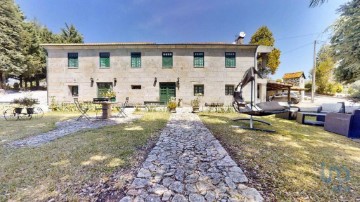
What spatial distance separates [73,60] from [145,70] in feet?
21.0

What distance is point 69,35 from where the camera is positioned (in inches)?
1166

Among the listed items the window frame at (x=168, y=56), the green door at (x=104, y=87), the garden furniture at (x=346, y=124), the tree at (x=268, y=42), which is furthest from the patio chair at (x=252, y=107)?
the tree at (x=268, y=42)

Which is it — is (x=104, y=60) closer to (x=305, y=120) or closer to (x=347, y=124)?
(x=305, y=120)

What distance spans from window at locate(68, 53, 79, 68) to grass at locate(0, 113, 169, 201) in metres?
12.2

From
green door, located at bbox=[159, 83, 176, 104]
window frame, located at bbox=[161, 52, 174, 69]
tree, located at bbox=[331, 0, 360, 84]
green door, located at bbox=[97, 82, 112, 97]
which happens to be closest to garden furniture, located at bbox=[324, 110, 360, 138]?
tree, located at bbox=[331, 0, 360, 84]

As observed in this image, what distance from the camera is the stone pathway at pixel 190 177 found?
2020mm

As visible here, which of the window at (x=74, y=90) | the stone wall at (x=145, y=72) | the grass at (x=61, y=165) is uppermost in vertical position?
the stone wall at (x=145, y=72)

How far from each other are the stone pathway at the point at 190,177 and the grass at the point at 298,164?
28cm

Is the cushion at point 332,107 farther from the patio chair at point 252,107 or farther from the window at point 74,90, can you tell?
the window at point 74,90

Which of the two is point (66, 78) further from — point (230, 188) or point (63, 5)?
point (230, 188)

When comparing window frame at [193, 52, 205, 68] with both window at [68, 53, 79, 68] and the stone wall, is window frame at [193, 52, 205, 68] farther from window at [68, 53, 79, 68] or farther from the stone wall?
window at [68, 53, 79, 68]

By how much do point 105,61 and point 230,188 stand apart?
14.9 m

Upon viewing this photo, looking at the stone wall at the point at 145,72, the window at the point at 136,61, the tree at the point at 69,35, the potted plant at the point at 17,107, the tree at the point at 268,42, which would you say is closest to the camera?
the potted plant at the point at 17,107

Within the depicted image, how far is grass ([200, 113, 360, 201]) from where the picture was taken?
85.1 inches
